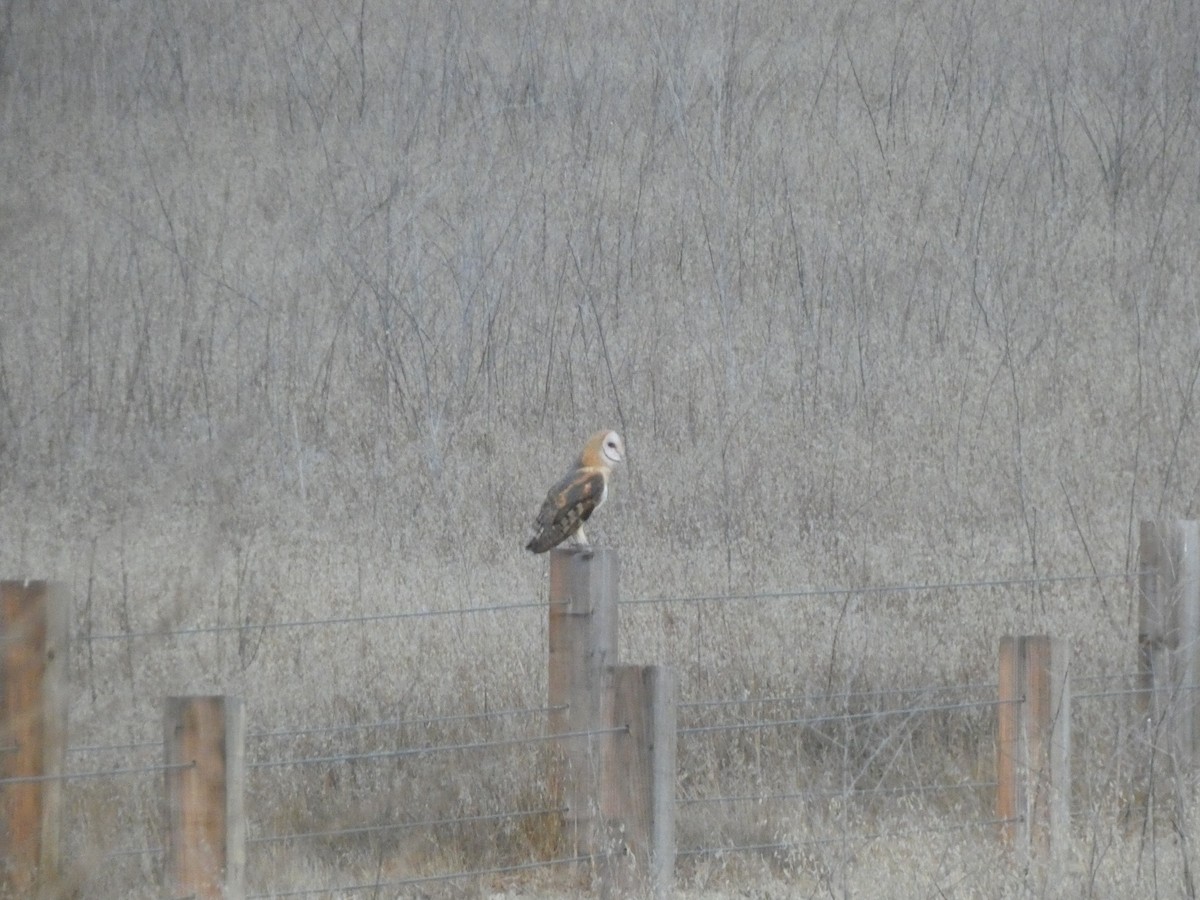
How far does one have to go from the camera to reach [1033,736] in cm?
484

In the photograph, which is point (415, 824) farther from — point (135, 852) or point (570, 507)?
point (570, 507)

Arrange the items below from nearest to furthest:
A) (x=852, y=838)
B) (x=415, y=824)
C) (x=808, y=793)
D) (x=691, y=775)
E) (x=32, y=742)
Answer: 1. (x=32, y=742)
2. (x=852, y=838)
3. (x=415, y=824)
4. (x=808, y=793)
5. (x=691, y=775)

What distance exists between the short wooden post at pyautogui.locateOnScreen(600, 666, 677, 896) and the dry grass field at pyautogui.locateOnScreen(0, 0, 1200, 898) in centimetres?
47

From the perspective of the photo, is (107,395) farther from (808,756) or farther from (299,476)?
(808,756)

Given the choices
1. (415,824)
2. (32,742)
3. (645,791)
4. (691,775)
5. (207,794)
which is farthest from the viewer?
(691,775)

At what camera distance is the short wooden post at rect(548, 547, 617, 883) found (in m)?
4.52

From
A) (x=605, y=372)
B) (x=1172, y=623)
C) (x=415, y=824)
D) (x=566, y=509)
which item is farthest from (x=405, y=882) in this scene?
(x=605, y=372)

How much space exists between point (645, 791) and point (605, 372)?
7.99 meters

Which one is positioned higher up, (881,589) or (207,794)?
(881,589)

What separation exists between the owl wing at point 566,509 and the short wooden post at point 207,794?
7.52 ft

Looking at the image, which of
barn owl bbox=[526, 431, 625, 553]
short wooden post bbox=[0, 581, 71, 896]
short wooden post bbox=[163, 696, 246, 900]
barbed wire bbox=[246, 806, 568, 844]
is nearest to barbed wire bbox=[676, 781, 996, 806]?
barbed wire bbox=[246, 806, 568, 844]

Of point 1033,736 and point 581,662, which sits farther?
point 1033,736

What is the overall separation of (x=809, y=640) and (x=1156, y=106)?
33.1 feet

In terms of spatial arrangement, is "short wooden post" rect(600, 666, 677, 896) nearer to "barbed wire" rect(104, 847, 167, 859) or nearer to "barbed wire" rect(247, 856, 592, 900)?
"barbed wire" rect(247, 856, 592, 900)
